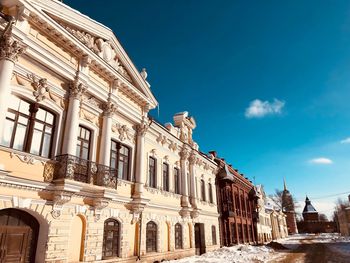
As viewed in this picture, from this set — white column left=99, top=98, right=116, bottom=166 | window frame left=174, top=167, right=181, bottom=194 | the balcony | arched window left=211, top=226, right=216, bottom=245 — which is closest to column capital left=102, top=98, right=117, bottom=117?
white column left=99, top=98, right=116, bottom=166

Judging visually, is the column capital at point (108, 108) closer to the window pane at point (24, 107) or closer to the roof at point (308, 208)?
the window pane at point (24, 107)

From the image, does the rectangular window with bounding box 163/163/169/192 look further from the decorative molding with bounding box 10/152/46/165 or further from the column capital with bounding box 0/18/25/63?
the column capital with bounding box 0/18/25/63

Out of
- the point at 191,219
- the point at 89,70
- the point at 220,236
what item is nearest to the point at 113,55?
the point at 89,70

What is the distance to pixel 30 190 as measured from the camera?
358 inches

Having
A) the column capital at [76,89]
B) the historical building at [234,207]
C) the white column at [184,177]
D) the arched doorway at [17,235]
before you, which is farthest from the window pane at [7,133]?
the historical building at [234,207]

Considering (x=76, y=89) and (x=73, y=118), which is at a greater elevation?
(x=76, y=89)

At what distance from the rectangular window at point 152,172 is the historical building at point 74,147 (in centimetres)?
7

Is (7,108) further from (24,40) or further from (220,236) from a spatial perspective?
(220,236)

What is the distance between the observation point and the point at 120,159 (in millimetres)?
14359

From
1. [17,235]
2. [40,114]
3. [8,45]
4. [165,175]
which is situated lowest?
[17,235]

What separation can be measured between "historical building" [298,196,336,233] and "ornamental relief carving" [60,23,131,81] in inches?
3879

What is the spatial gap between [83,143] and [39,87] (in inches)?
122

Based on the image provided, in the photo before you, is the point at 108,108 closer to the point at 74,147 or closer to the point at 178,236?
the point at 74,147

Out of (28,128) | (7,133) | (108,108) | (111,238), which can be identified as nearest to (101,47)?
(108,108)
